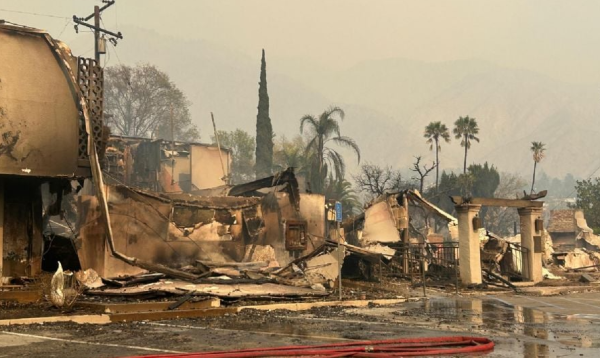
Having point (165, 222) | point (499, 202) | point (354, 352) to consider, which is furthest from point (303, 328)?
point (499, 202)

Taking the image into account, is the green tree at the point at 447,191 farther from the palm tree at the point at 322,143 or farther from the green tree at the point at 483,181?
the palm tree at the point at 322,143

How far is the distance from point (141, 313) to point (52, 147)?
6.46 metres

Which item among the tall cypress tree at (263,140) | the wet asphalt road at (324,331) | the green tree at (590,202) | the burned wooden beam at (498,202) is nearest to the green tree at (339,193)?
the tall cypress tree at (263,140)

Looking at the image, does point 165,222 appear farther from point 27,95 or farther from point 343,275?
point 343,275

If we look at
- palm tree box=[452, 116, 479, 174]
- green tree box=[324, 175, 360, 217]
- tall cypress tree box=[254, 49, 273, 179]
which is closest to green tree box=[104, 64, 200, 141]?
tall cypress tree box=[254, 49, 273, 179]

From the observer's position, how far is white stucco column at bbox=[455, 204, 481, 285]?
2841 cm

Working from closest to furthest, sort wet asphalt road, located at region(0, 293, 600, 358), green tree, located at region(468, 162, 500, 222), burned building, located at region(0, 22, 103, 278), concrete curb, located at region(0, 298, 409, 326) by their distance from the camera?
wet asphalt road, located at region(0, 293, 600, 358) → concrete curb, located at region(0, 298, 409, 326) → burned building, located at region(0, 22, 103, 278) → green tree, located at region(468, 162, 500, 222)

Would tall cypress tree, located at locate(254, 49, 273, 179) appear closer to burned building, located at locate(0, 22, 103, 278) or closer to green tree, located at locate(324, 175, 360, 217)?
green tree, located at locate(324, 175, 360, 217)

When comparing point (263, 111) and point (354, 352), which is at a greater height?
point (263, 111)

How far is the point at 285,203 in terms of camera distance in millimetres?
28344

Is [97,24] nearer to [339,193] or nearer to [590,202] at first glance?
[339,193]

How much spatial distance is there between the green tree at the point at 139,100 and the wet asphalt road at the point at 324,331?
72404 millimetres

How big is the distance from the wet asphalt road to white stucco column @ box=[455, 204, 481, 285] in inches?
351

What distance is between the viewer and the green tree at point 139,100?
284 feet
